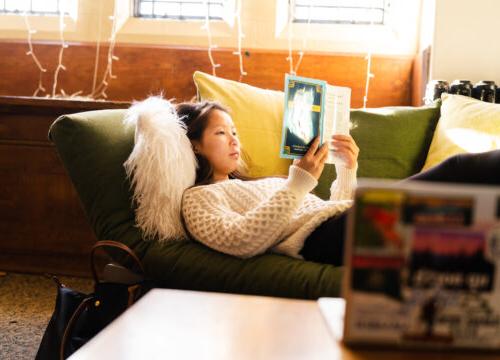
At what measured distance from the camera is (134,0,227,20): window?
9.61 ft

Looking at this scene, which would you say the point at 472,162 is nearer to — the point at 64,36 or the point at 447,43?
the point at 447,43

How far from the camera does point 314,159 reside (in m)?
1.59

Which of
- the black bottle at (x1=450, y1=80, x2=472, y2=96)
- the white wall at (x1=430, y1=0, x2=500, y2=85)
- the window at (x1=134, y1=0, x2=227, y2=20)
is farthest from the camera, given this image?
the window at (x1=134, y1=0, x2=227, y2=20)

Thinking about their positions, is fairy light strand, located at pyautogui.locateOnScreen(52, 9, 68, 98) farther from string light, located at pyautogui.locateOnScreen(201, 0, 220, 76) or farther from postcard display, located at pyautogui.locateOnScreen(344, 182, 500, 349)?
postcard display, located at pyautogui.locateOnScreen(344, 182, 500, 349)

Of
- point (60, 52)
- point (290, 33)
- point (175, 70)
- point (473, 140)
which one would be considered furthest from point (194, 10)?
point (473, 140)

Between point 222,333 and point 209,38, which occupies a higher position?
point 209,38

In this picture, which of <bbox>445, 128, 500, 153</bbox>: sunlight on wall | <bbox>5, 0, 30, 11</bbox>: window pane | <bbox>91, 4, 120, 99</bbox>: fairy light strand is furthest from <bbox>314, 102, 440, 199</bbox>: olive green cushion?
<bbox>5, 0, 30, 11</bbox>: window pane

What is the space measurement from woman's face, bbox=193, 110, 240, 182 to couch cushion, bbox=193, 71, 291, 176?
189mm

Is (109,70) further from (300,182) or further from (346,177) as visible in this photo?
(300,182)

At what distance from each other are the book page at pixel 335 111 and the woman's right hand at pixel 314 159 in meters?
0.06

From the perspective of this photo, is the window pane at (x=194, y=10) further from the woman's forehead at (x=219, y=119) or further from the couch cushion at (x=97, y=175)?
the couch cushion at (x=97, y=175)

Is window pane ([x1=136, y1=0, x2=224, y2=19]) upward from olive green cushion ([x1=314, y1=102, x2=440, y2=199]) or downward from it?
upward

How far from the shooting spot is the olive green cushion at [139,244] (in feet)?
4.47

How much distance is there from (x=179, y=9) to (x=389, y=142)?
55.2 inches
